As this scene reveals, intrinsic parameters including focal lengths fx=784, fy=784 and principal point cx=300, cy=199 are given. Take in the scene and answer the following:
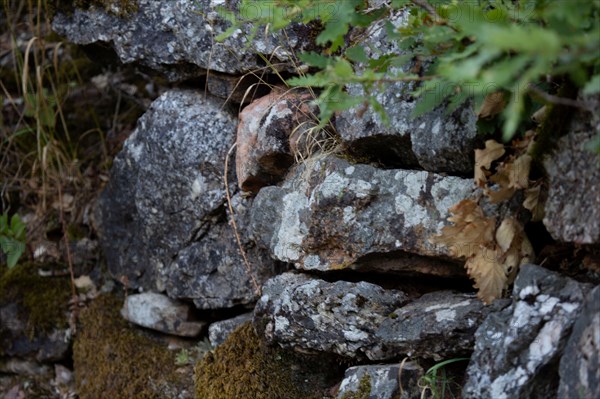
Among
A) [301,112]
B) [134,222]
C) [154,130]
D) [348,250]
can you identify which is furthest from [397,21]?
[134,222]

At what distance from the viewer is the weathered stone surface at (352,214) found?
2719 millimetres

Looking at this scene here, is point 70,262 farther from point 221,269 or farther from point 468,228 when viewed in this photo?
point 468,228

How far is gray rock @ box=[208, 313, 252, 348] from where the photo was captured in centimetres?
338

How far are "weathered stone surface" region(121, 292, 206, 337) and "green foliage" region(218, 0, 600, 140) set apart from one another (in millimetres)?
1622

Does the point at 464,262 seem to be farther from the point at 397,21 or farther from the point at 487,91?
the point at 397,21

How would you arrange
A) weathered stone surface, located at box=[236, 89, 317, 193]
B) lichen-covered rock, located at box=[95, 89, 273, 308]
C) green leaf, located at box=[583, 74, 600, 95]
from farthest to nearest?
lichen-covered rock, located at box=[95, 89, 273, 308], weathered stone surface, located at box=[236, 89, 317, 193], green leaf, located at box=[583, 74, 600, 95]

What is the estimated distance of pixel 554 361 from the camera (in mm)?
2201

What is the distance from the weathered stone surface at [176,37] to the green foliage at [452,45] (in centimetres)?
67

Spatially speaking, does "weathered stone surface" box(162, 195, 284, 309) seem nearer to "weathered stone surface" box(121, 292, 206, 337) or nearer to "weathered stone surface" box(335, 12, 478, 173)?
"weathered stone surface" box(121, 292, 206, 337)

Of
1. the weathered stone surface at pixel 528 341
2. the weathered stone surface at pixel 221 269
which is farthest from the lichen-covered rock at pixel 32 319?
the weathered stone surface at pixel 528 341

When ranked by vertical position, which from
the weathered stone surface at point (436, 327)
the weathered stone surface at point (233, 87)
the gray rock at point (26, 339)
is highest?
the weathered stone surface at point (233, 87)

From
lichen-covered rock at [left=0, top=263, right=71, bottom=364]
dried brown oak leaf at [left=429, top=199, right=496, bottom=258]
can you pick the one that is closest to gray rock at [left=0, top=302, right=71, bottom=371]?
lichen-covered rock at [left=0, top=263, right=71, bottom=364]

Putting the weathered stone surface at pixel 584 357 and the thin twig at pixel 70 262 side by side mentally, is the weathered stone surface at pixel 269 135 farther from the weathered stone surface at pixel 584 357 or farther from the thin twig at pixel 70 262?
the weathered stone surface at pixel 584 357

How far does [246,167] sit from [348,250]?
2.21 ft
